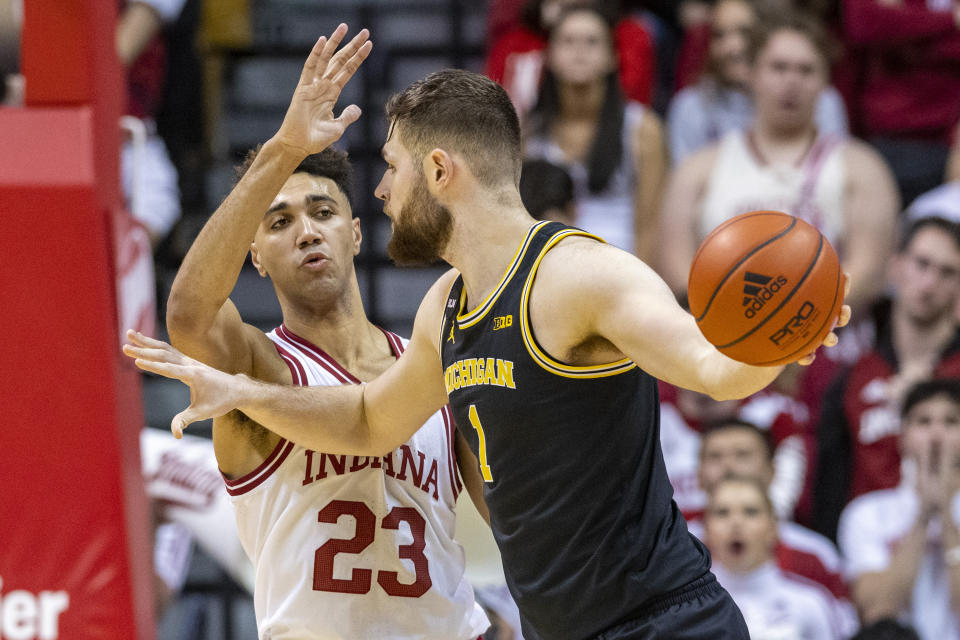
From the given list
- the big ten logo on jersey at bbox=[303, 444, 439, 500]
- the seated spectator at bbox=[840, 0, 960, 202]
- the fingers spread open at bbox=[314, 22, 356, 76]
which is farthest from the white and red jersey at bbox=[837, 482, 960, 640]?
the fingers spread open at bbox=[314, 22, 356, 76]

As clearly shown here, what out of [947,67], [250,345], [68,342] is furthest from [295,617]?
[947,67]

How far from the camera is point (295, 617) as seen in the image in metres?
3.61

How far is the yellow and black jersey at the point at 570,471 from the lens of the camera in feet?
9.93

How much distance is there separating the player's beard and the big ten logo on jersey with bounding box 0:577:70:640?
155cm

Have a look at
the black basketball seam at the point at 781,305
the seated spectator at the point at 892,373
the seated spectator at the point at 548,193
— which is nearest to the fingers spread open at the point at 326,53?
the black basketball seam at the point at 781,305

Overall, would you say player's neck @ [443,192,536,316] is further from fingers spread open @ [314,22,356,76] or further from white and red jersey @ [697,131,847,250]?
white and red jersey @ [697,131,847,250]

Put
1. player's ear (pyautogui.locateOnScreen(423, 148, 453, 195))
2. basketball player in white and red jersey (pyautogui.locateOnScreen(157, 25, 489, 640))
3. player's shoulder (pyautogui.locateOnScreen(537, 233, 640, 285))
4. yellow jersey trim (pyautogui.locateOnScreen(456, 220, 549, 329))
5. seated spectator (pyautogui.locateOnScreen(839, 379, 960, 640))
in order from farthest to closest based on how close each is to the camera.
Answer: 1. seated spectator (pyautogui.locateOnScreen(839, 379, 960, 640))
2. basketball player in white and red jersey (pyautogui.locateOnScreen(157, 25, 489, 640))
3. player's ear (pyautogui.locateOnScreen(423, 148, 453, 195))
4. yellow jersey trim (pyautogui.locateOnScreen(456, 220, 549, 329))
5. player's shoulder (pyautogui.locateOnScreen(537, 233, 640, 285))

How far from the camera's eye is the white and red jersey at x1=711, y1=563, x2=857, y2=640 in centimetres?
560

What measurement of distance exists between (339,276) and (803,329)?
1606 millimetres

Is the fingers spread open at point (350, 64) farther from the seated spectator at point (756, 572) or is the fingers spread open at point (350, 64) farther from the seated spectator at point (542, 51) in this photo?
the seated spectator at point (542, 51)

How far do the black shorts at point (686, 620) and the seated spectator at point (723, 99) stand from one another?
4597 mm

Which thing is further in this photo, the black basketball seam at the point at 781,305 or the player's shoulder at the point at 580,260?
the player's shoulder at the point at 580,260

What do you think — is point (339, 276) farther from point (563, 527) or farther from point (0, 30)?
point (0, 30)

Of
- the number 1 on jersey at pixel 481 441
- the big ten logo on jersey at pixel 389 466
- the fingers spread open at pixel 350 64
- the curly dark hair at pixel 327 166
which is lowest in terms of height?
the big ten logo on jersey at pixel 389 466
